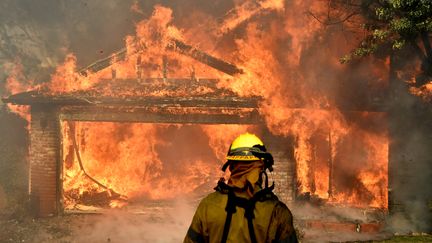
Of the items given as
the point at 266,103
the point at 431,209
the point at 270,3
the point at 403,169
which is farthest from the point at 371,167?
the point at 270,3

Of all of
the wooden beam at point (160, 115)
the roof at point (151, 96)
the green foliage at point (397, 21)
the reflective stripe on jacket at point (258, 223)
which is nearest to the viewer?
the reflective stripe on jacket at point (258, 223)

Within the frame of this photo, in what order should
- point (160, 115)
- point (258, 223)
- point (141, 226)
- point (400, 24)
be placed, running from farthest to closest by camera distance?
1. point (160, 115)
2. point (141, 226)
3. point (400, 24)
4. point (258, 223)

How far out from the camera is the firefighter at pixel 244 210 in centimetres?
270

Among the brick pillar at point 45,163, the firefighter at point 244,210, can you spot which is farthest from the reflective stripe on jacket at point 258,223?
the brick pillar at point 45,163

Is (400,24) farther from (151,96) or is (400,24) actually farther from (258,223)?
(258,223)

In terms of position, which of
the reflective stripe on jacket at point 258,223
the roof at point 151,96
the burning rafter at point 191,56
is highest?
the burning rafter at point 191,56

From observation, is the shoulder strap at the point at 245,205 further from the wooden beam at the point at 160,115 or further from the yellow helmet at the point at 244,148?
the wooden beam at the point at 160,115

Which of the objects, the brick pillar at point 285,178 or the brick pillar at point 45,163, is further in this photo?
the brick pillar at point 45,163

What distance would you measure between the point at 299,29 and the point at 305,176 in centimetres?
583

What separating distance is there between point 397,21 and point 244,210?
8.70 metres

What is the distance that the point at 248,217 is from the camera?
2.70 meters

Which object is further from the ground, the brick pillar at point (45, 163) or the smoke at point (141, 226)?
the brick pillar at point (45, 163)

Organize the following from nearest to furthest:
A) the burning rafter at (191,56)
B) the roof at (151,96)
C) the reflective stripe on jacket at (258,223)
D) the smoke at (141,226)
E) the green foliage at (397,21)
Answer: the reflective stripe on jacket at (258,223), the green foliage at (397,21), the smoke at (141,226), the roof at (151,96), the burning rafter at (191,56)

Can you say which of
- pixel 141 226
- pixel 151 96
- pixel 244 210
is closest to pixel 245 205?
pixel 244 210
